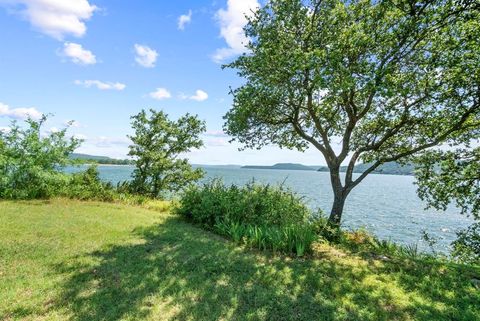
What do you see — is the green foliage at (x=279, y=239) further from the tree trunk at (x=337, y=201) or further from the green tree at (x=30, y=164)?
the green tree at (x=30, y=164)

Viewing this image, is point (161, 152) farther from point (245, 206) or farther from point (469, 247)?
point (469, 247)

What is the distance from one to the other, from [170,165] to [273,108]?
11.1 m

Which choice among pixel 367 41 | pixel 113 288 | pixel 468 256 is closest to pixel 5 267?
pixel 113 288

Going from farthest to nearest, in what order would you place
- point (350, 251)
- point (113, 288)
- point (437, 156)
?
point (437, 156) → point (350, 251) → point (113, 288)

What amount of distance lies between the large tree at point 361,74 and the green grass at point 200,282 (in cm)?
448

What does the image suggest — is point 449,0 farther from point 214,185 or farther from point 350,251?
point 214,185

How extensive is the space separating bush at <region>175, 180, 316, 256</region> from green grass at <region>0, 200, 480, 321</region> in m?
0.50

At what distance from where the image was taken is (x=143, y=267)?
6.37m

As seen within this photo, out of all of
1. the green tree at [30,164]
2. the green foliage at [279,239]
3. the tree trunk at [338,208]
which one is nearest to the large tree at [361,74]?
the tree trunk at [338,208]

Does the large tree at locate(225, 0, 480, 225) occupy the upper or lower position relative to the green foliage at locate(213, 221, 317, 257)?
upper

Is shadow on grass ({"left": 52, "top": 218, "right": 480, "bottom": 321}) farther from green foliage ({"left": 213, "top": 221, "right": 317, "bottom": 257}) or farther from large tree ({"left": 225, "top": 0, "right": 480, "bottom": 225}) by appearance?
large tree ({"left": 225, "top": 0, "right": 480, "bottom": 225})

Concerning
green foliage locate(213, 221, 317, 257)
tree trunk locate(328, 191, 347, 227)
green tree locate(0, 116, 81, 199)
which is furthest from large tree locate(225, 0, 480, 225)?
green tree locate(0, 116, 81, 199)

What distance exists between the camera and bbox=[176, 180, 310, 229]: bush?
10133mm

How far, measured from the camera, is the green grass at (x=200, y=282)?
475 centimetres
